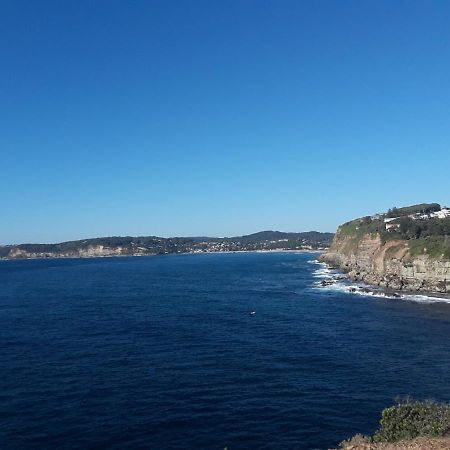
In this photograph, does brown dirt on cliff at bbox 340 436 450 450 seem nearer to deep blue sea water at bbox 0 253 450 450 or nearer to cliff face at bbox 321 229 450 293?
deep blue sea water at bbox 0 253 450 450

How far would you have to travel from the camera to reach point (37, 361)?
167ft

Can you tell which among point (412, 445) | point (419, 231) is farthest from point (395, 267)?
point (412, 445)

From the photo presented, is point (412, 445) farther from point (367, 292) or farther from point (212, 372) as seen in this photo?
point (367, 292)

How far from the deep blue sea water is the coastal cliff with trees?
65.0 ft

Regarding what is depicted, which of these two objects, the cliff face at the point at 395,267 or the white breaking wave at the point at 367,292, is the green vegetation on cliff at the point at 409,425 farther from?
the cliff face at the point at 395,267

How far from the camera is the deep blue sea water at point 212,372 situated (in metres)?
34.4

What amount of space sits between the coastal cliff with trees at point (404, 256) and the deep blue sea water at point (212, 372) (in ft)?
65.0

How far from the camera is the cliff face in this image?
100062 mm

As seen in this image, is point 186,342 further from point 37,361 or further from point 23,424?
point 23,424

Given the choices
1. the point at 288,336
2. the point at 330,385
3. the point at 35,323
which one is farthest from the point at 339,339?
the point at 35,323

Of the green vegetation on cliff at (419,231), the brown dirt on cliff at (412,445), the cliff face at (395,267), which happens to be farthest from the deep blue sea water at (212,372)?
the green vegetation on cliff at (419,231)

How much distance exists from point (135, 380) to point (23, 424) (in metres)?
11.1

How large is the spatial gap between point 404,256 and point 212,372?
260ft

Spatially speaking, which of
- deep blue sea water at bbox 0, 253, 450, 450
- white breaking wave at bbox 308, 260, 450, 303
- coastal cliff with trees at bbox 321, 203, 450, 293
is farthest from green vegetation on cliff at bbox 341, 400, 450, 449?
coastal cliff with trees at bbox 321, 203, 450, 293
